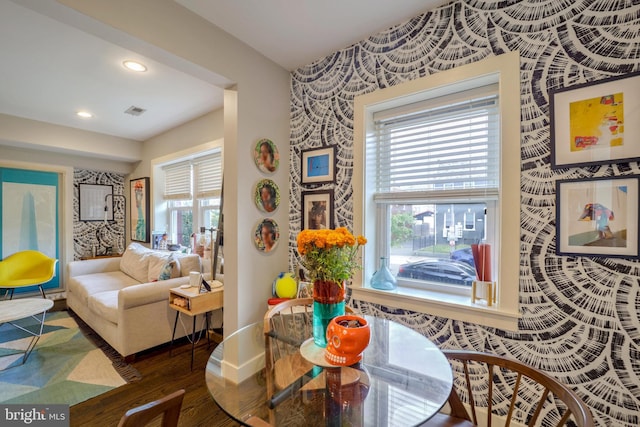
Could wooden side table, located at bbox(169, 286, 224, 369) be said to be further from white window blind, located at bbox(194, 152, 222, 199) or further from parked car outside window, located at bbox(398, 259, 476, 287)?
parked car outside window, located at bbox(398, 259, 476, 287)

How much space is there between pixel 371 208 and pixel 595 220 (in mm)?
1241

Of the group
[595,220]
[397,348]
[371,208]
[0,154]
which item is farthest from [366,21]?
[0,154]

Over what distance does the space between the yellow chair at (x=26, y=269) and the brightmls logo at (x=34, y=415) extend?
2.50 metres

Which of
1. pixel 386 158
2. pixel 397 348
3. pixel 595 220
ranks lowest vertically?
pixel 397 348

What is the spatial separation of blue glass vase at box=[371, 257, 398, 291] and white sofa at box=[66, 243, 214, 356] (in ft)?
6.53

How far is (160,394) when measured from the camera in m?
1.96

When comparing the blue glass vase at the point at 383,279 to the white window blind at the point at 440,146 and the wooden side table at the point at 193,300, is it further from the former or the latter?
the wooden side table at the point at 193,300

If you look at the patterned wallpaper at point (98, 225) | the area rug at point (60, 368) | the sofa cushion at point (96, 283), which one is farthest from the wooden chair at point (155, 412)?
the patterned wallpaper at point (98, 225)

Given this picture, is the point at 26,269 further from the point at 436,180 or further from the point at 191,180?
the point at 436,180

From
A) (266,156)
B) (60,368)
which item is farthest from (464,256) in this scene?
(60,368)

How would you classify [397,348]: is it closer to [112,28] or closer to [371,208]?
[371,208]

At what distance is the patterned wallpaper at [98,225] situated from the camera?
14.3 ft

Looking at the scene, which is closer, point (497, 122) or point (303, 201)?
point (497, 122)

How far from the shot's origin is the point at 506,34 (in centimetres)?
150
